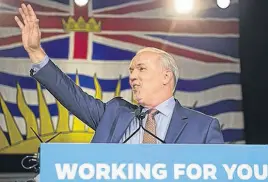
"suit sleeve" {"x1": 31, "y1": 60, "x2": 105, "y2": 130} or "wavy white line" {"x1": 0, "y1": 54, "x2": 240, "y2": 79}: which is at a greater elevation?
"suit sleeve" {"x1": 31, "y1": 60, "x2": 105, "y2": 130}

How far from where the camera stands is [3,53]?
4.36m

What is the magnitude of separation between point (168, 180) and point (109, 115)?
1.90 ft

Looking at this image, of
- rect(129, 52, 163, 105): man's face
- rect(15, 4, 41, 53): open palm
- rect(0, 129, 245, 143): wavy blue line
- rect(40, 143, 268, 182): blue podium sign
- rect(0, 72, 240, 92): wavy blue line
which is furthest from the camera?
rect(0, 129, 245, 143): wavy blue line

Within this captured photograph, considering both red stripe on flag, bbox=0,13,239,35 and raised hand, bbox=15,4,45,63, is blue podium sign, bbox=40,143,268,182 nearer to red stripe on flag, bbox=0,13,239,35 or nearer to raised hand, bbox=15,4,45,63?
raised hand, bbox=15,4,45,63

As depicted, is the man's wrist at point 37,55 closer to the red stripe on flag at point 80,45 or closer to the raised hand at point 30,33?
the raised hand at point 30,33

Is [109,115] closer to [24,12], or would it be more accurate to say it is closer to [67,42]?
[24,12]

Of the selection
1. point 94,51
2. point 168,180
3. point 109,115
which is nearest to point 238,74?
point 94,51

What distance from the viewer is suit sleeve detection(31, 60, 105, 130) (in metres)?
1.37

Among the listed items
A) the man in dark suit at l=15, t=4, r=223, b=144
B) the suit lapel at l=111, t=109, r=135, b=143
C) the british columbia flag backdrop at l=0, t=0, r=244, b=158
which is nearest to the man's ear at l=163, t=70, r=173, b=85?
the man in dark suit at l=15, t=4, r=223, b=144

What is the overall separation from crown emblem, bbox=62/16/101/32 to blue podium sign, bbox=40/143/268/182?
142 inches

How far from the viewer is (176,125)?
137cm

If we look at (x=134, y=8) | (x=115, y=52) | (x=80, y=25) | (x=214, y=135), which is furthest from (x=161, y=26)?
(x=214, y=135)

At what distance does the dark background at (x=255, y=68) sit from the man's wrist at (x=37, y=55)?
3.31 meters

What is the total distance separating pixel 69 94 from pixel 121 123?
0.53ft
